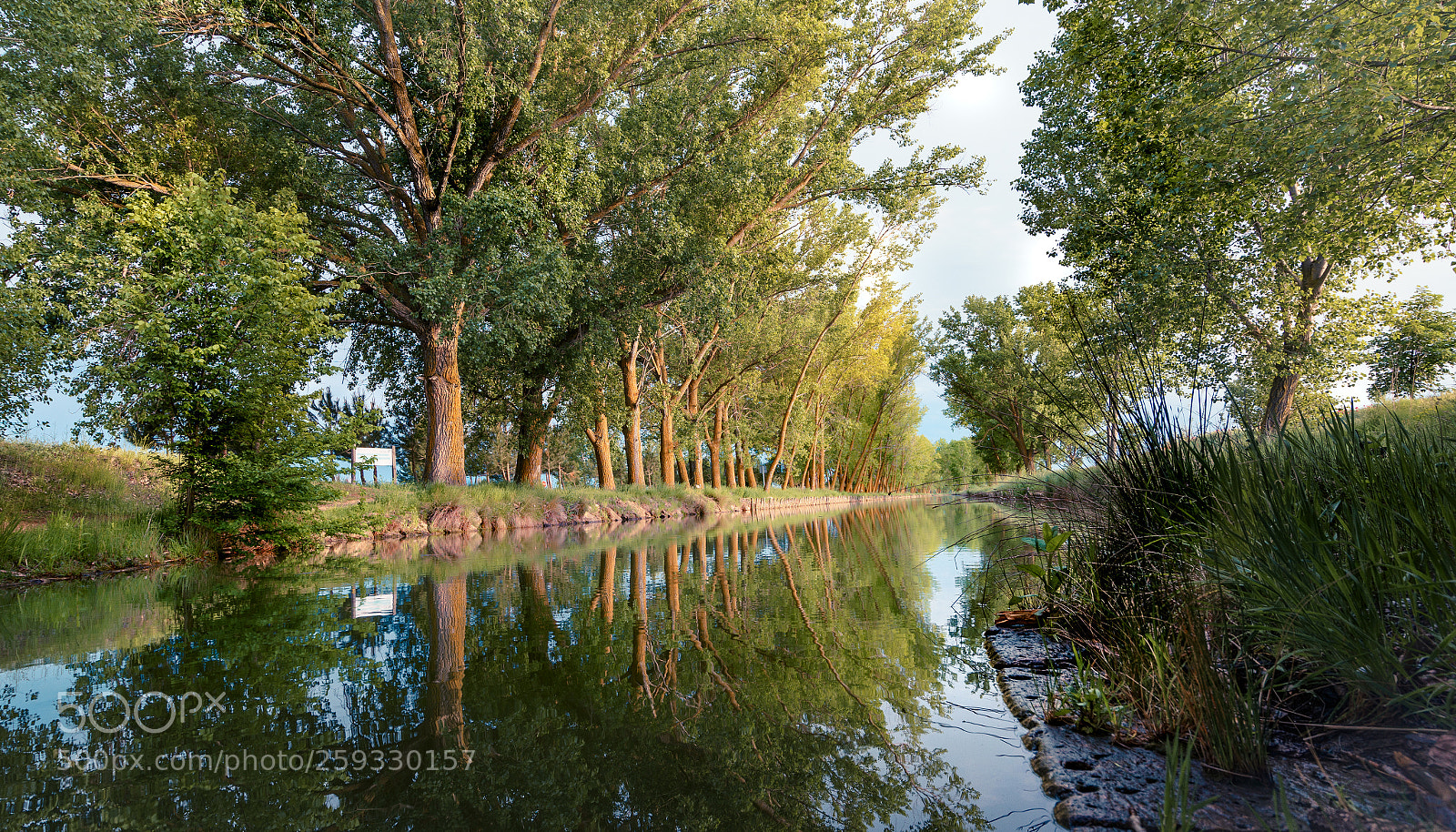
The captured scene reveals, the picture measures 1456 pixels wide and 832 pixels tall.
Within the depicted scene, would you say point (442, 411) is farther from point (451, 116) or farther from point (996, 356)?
point (996, 356)

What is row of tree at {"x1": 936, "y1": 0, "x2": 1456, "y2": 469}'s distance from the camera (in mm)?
5324

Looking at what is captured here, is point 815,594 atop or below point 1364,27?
below

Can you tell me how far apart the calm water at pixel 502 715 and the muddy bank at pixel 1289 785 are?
0.63 feet

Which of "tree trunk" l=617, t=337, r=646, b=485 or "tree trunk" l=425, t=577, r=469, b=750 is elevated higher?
"tree trunk" l=617, t=337, r=646, b=485

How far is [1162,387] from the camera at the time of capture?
3.50m

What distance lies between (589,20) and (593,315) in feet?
21.2

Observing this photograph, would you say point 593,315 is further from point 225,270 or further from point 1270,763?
point 1270,763

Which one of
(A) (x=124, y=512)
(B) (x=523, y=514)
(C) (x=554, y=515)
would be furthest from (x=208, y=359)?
(C) (x=554, y=515)

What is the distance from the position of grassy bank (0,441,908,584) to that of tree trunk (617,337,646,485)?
500 cm

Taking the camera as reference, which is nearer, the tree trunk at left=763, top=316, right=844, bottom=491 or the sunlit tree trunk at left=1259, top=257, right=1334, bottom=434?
the sunlit tree trunk at left=1259, top=257, right=1334, bottom=434

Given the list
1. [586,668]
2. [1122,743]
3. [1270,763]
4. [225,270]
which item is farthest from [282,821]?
[225,270]

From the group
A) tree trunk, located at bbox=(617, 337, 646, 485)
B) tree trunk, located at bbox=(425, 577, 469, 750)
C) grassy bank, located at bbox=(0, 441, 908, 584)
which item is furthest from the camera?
tree trunk, located at bbox=(617, 337, 646, 485)

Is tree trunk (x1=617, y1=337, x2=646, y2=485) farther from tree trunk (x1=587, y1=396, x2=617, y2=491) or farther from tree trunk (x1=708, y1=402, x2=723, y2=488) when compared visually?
tree trunk (x1=708, y1=402, x2=723, y2=488)

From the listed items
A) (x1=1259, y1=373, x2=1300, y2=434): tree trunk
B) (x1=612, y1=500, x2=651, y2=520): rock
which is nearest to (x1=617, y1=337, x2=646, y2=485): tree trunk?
(x1=612, y1=500, x2=651, y2=520): rock
